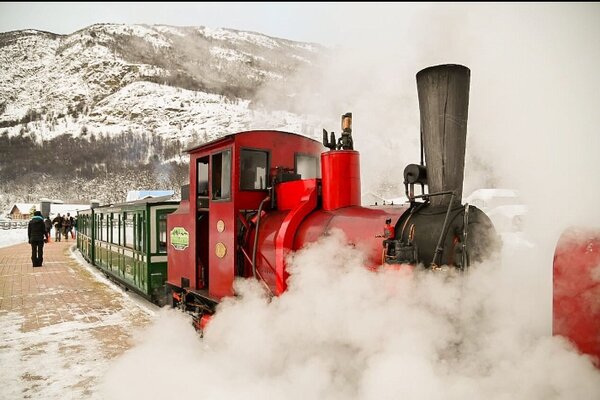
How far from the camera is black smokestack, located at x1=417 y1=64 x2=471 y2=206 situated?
118 inches

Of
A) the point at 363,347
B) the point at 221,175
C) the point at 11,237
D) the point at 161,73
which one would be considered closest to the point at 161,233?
the point at 221,175

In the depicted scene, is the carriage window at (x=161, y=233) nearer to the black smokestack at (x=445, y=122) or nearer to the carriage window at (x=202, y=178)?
the carriage window at (x=202, y=178)

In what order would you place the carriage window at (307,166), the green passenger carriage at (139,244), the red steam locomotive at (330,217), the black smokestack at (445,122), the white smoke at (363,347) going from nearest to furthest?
the red steam locomotive at (330,217) → the white smoke at (363,347) → the black smokestack at (445,122) → the carriage window at (307,166) → the green passenger carriage at (139,244)

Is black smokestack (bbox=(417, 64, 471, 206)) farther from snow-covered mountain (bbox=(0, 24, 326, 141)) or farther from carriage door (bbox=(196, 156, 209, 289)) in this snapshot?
snow-covered mountain (bbox=(0, 24, 326, 141))

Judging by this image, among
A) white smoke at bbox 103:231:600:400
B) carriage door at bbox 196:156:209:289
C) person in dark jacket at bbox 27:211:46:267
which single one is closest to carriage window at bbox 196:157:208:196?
carriage door at bbox 196:156:209:289

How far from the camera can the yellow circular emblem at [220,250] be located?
16.0 ft

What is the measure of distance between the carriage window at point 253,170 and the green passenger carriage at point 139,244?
3710 mm

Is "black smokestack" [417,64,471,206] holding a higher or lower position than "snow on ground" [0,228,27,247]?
higher

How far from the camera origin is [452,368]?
304 centimetres

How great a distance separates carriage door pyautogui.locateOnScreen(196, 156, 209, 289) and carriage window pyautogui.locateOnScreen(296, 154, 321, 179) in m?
1.19

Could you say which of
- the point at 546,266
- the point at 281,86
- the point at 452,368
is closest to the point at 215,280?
the point at 452,368

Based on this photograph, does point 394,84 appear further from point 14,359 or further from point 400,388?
point 14,359

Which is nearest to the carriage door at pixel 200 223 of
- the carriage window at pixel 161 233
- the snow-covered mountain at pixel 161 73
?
the carriage window at pixel 161 233

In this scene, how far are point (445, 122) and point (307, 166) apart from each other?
2.57 metres
